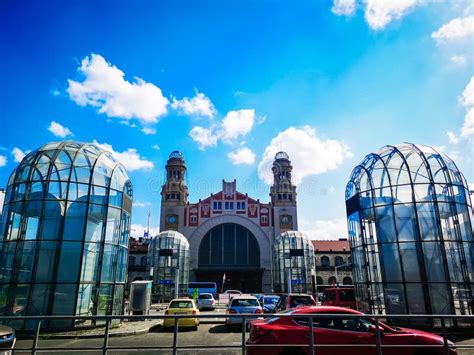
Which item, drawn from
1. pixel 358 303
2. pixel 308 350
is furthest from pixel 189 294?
pixel 308 350

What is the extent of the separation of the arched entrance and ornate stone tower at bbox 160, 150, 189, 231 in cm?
638

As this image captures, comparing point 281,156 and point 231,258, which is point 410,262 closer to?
point 231,258

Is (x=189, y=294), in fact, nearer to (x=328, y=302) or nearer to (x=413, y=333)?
(x=328, y=302)

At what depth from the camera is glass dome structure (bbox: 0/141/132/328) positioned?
14.8 metres

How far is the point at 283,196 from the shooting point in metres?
57.9

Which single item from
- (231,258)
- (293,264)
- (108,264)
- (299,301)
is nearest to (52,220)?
(108,264)

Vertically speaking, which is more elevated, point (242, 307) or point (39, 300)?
point (39, 300)

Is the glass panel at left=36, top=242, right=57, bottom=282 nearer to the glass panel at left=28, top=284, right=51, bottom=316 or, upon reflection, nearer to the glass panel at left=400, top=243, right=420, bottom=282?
the glass panel at left=28, top=284, right=51, bottom=316

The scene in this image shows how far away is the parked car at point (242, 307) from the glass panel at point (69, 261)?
7.83m

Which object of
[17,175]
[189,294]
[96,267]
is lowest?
[189,294]

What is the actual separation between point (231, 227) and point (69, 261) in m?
41.7

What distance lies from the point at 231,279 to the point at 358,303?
3818 centimetres

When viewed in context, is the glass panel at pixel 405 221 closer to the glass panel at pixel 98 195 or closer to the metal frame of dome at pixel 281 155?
the glass panel at pixel 98 195

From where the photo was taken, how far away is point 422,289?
14961mm
